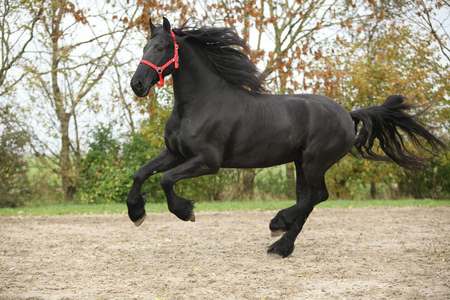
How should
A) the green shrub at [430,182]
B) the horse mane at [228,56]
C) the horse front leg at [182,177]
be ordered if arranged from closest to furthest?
the horse front leg at [182,177]
the horse mane at [228,56]
the green shrub at [430,182]

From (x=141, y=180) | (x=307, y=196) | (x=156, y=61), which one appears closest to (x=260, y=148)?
(x=307, y=196)

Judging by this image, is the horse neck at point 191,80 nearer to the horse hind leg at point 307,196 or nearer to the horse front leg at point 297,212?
the horse hind leg at point 307,196

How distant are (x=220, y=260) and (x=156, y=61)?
2.29 m

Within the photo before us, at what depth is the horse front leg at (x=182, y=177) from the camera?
445cm

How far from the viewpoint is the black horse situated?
4539 mm

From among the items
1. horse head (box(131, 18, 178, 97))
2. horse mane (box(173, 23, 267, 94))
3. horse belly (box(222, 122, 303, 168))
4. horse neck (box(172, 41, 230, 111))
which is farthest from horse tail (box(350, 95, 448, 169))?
horse head (box(131, 18, 178, 97))

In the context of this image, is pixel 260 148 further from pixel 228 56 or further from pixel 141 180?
pixel 141 180

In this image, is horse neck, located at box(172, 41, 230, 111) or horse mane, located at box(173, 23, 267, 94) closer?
horse neck, located at box(172, 41, 230, 111)

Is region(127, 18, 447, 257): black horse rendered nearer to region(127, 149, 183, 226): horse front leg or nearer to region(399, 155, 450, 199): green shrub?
region(127, 149, 183, 226): horse front leg

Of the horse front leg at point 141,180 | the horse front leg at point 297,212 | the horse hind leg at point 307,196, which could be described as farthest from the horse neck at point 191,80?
the horse front leg at point 297,212

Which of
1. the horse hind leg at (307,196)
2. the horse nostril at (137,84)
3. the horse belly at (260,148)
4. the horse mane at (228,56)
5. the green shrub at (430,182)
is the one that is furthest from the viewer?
the green shrub at (430,182)

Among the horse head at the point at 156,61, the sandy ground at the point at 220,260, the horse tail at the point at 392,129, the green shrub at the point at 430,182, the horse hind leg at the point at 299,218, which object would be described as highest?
the horse head at the point at 156,61

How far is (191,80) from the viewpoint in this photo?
4785mm

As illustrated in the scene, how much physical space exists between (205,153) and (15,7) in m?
9.02
